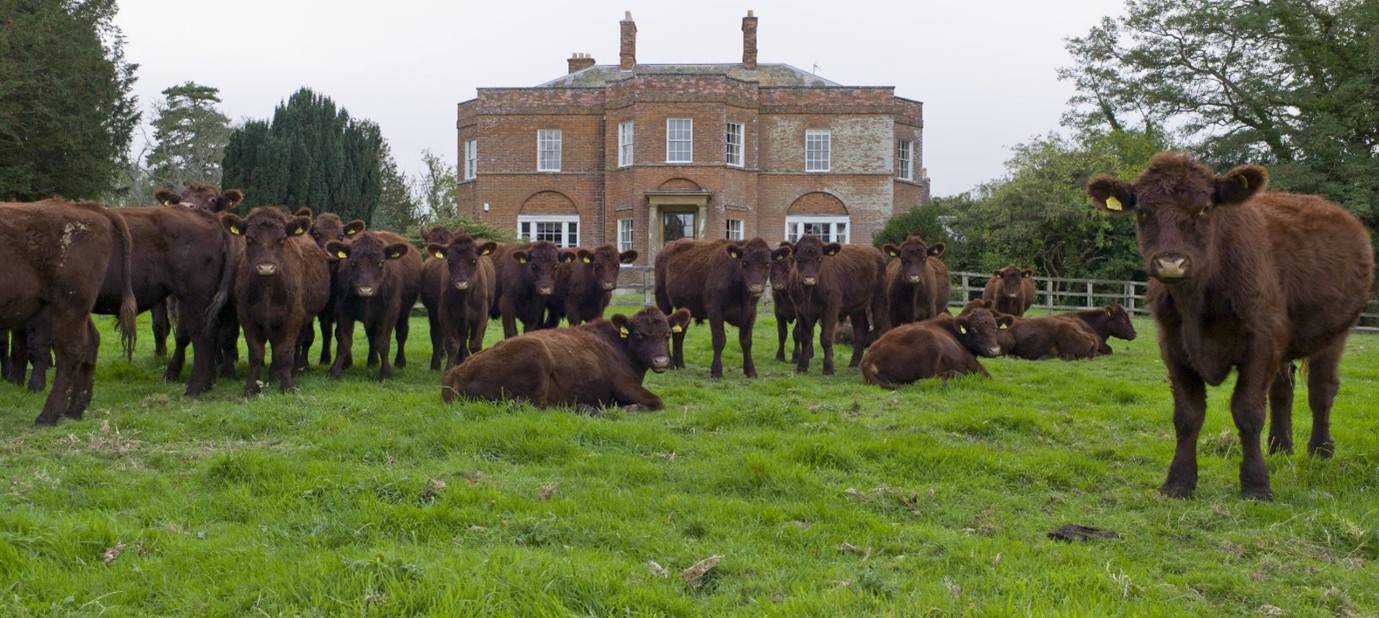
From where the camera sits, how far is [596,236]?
142 feet

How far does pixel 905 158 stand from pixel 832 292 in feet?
103

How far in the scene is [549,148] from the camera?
142 feet

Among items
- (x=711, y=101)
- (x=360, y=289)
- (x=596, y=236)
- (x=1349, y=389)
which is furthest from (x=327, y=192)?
(x=1349, y=389)

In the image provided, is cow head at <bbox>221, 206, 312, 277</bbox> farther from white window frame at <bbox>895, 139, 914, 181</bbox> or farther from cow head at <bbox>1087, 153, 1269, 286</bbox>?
white window frame at <bbox>895, 139, 914, 181</bbox>

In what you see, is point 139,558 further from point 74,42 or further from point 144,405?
point 74,42

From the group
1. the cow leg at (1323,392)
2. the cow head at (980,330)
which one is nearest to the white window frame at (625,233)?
the cow head at (980,330)

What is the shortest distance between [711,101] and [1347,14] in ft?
67.8

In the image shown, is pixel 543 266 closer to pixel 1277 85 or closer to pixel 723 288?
pixel 723 288

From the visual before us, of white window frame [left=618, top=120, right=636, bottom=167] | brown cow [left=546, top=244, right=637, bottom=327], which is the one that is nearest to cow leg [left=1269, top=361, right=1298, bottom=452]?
brown cow [left=546, top=244, right=637, bottom=327]

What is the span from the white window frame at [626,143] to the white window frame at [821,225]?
6.75m

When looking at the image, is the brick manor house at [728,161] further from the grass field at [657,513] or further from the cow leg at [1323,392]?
the cow leg at [1323,392]

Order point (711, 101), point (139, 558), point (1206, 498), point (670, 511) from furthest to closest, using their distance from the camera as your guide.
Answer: point (711, 101), point (1206, 498), point (670, 511), point (139, 558)

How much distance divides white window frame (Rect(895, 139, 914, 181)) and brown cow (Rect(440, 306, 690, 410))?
3502cm

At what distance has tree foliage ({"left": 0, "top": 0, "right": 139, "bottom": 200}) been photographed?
25.0 metres
